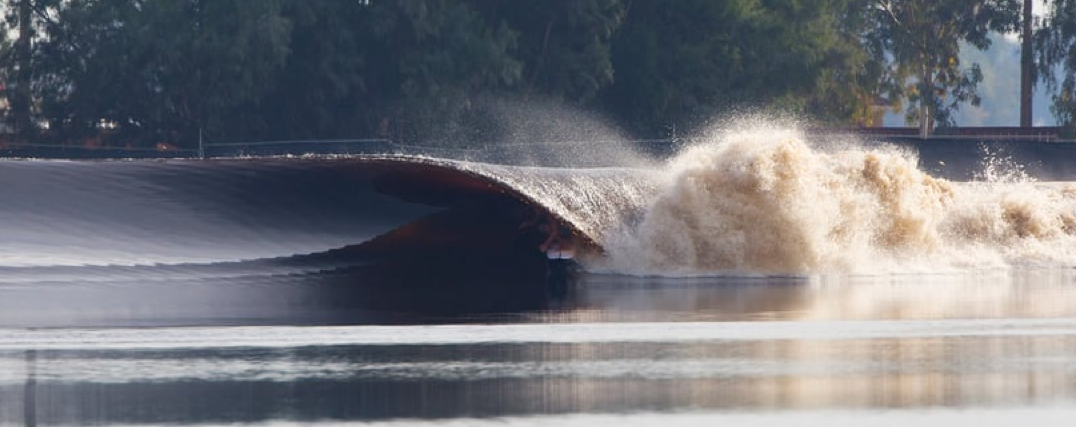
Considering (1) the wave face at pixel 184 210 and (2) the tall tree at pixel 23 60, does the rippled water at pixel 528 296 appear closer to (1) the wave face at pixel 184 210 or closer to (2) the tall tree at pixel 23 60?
(1) the wave face at pixel 184 210

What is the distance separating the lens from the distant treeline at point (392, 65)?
5256 centimetres

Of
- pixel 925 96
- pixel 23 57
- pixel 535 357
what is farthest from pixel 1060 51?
pixel 535 357

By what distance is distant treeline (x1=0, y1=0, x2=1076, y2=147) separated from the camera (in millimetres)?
52562

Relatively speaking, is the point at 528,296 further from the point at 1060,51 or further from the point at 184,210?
the point at 1060,51

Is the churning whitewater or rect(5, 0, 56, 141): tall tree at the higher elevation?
rect(5, 0, 56, 141): tall tree

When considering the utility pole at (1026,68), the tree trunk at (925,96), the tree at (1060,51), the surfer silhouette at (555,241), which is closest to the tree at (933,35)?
the tree trunk at (925,96)

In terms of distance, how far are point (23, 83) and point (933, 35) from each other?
117 feet

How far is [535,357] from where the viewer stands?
38.1 feet

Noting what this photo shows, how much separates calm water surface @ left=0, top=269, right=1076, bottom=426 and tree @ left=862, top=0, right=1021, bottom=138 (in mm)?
57600

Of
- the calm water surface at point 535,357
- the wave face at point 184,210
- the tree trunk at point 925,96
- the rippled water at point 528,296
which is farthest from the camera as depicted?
the tree trunk at point 925,96

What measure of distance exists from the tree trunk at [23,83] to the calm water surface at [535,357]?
41.6 metres

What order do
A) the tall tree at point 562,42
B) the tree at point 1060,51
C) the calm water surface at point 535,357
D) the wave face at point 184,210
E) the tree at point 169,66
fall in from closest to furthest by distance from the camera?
the calm water surface at point 535,357
the wave face at point 184,210
the tree at point 169,66
the tall tree at point 562,42
the tree at point 1060,51

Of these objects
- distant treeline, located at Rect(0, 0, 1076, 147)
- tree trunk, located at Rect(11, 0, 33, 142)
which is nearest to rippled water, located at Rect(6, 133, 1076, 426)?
distant treeline, located at Rect(0, 0, 1076, 147)

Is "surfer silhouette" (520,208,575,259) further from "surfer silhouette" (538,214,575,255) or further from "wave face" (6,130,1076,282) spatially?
"wave face" (6,130,1076,282)
